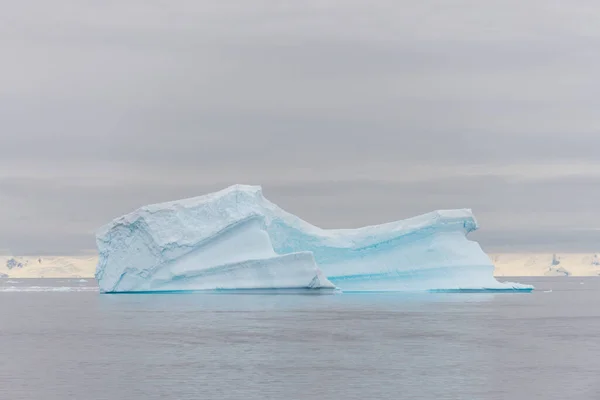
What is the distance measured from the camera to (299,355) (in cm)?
2119

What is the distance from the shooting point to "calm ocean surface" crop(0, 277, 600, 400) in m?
16.4

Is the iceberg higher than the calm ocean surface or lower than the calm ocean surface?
higher

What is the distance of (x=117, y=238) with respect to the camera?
3978 cm

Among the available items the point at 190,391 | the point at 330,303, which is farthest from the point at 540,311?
the point at 190,391

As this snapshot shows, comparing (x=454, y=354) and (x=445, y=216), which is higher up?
(x=445, y=216)

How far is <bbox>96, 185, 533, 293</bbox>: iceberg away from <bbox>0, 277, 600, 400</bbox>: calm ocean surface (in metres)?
4.26

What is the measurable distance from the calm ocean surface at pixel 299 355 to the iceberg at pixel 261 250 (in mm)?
4259

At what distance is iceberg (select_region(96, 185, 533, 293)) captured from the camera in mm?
39438

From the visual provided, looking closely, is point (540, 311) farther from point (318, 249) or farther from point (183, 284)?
point (183, 284)

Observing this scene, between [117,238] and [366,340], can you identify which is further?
[117,238]

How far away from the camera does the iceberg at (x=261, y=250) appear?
1553 inches

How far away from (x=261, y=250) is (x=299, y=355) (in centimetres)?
1914

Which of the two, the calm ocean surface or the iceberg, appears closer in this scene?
the calm ocean surface

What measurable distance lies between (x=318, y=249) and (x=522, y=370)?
25.0 metres
